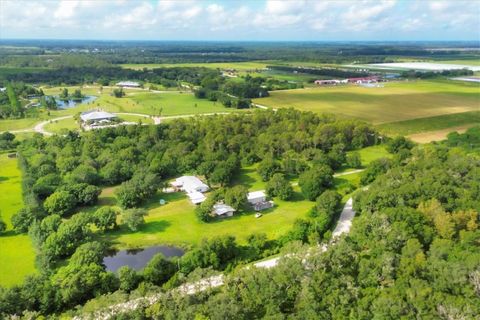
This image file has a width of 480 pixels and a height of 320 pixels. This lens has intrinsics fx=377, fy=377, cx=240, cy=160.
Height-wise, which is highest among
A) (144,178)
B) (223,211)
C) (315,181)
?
(315,181)

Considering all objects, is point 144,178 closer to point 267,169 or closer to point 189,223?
point 189,223

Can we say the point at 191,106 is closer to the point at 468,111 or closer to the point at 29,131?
the point at 29,131

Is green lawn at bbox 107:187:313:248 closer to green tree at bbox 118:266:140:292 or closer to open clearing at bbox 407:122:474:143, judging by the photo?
green tree at bbox 118:266:140:292

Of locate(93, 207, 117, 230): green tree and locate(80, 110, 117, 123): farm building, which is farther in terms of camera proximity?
locate(80, 110, 117, 123): farm building

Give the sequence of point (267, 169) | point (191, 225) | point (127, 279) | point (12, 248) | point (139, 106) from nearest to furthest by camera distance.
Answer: point (127, 279), point (12, 248), point (191, 225), point (267, 169), point (139, 106)

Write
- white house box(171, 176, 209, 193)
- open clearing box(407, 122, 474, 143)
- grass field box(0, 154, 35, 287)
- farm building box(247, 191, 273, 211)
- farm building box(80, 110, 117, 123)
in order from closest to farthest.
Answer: grass field box(0, 154, 35, 287) < farm building box(247, 191, 273, 211) < white house box(171, 176, 209, 193) < open clearing box(407, 122, 474, 143) < farm building box(80, 110, 117, 123)

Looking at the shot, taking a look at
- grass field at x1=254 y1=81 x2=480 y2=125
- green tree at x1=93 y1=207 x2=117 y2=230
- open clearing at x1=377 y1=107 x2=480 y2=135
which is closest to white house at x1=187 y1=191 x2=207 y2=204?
green tree at x1=93 y1=207 x2=117 y2=230

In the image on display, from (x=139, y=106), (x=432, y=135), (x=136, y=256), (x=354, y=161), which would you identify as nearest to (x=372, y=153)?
(x=354, y=161)
